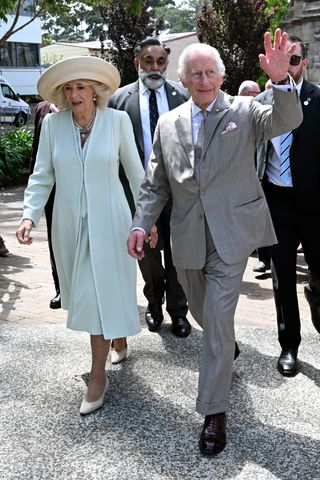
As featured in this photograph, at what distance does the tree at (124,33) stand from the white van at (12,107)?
14.6 meters

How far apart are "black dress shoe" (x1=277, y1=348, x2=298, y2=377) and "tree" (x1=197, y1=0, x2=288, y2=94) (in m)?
11.9

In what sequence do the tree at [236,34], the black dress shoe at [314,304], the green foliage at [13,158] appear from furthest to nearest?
the green foliage at [13,158]
the tree at [236,34]
the black dress shoe at [314,304]

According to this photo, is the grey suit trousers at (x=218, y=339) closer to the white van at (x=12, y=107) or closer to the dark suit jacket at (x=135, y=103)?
the dark suit jacket at (x=135, y=103)

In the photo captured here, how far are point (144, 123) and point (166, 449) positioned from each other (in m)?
2.71

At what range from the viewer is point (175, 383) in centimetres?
461

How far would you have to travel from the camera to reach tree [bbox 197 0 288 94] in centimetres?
1588

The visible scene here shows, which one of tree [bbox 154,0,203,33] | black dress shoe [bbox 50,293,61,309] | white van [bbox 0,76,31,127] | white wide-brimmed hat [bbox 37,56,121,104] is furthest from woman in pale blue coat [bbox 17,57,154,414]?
tree [bbox 154,0,203,33]

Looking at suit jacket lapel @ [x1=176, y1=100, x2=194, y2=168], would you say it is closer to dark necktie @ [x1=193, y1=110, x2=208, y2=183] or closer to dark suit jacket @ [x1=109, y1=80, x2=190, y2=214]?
dark necktie @ [x1=193, y1=110, x2=208, y2=183]

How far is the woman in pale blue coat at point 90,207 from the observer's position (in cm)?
418

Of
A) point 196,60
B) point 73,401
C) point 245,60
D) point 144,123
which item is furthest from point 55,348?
point 245,60

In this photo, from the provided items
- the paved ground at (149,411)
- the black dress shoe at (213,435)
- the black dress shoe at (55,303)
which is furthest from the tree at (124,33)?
the black dress shoe at (213,435)

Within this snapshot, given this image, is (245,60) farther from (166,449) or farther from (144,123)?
(166,449)

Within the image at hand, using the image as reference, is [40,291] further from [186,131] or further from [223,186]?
[223,186]

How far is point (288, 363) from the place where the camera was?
476 centimetres
